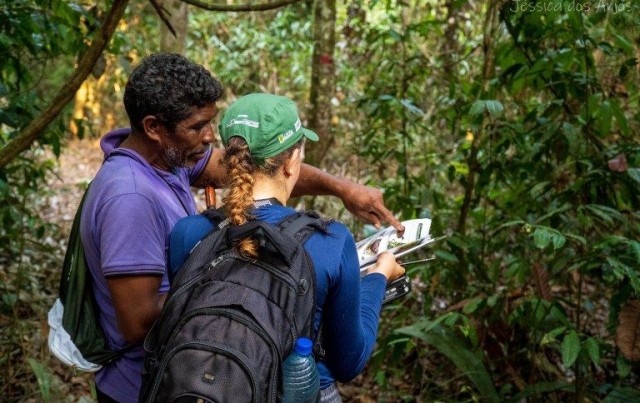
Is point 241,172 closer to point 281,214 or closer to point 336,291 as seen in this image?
point 281,214

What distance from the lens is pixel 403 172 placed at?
14.3 feet

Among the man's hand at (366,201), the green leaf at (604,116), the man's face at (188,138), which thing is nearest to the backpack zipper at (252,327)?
the man's face at (188,138)

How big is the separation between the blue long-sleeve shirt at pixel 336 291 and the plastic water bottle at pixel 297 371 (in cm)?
14

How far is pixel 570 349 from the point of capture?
2.83 metres

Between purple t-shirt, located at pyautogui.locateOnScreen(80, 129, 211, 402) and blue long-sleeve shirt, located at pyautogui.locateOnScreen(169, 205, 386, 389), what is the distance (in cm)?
8

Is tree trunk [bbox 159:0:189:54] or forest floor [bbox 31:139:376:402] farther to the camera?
tree trunk [bbox 159:0:189:54]

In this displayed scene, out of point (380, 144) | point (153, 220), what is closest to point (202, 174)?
point (153, 220)

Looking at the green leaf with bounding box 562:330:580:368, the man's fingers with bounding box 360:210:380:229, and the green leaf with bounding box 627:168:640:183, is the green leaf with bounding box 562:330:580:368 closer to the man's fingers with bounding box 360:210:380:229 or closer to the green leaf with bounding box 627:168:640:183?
the green leaf with bounding box 627:168:640:183

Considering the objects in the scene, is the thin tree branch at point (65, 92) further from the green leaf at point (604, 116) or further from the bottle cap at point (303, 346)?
the green leaf at point (604, 116)

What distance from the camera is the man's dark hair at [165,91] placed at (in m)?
2.04

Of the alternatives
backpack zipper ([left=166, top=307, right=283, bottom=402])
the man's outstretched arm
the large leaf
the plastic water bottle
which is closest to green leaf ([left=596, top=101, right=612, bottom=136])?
the large leaf

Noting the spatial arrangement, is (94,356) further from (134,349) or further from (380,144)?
(380,144)

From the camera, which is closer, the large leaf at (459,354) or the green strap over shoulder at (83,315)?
the green strap over shoulder at (83,315)

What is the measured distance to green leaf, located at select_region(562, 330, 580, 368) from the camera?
2.79m
